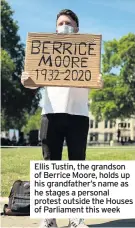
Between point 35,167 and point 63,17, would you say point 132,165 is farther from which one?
point 63,17

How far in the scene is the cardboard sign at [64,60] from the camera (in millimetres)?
4445

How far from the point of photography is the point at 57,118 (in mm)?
4629

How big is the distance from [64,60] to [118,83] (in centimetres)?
4174

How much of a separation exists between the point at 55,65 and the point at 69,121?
22.6 inches

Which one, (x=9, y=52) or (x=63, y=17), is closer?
(x=63, y=17)

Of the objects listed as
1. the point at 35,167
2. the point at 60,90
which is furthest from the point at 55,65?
the point at 35,167

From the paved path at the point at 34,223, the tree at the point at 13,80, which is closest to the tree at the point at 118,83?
the tree at the point at 13,80

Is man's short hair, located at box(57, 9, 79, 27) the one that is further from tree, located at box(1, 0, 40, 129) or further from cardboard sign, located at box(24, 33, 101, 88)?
tree, located at box(1, 0, 40, 129)
